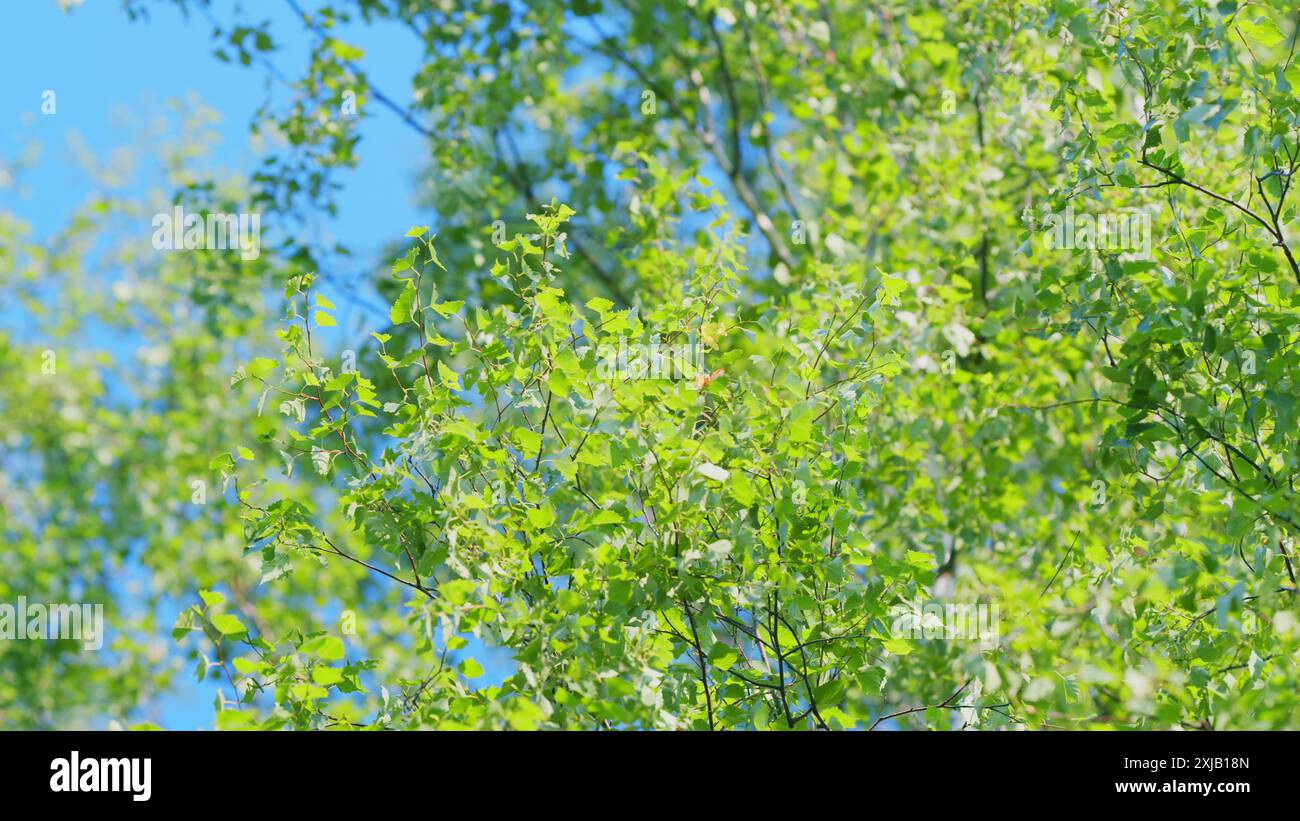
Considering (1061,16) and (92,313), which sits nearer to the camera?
(1061,16)

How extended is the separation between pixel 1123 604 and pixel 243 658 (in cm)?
294

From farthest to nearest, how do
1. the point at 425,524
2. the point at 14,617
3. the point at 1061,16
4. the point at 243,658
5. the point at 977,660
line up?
1. the point at 14,617
2. the point at 1061,16
3. the point at 425,524
4. the point at 243,658
5. the point at 977,660

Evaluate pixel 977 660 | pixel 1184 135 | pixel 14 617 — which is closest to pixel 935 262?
pixel 1184 135

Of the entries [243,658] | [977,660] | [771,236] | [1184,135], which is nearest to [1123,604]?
[977,660]

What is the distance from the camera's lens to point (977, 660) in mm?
3029

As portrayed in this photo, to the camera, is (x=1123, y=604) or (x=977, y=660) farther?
(x=1123, y=604)

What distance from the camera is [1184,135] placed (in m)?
4.04

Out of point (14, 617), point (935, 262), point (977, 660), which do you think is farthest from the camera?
point (14, 617)

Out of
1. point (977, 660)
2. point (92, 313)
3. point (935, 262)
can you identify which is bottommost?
point (977, 660)

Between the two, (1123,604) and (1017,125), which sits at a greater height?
(1017,125)
